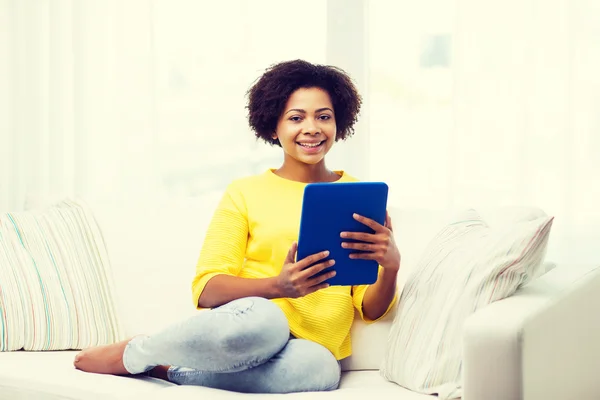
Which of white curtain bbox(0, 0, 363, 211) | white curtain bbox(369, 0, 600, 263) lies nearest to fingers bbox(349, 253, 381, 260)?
white curtain bbox(369, 0, 600, 263)

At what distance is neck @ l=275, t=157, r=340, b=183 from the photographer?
6.83 ft

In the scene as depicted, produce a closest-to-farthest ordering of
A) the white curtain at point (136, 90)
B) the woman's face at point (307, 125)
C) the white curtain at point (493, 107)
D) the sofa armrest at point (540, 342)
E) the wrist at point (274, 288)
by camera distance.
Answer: the sofa armrest at point (540, 342), the wrist at point (274, 288), the woman's face at point (307, 125), the white curtain at point (493, 107), the white curtain at point (136, 90)

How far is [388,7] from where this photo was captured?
9.75 feet

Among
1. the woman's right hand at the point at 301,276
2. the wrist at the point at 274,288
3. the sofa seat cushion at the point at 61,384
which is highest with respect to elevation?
the woman's right hand at the point at 301,276

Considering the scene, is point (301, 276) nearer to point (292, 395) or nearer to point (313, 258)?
point (313, 258)

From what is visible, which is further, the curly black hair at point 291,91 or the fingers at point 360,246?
the curly black hair at point 291,91

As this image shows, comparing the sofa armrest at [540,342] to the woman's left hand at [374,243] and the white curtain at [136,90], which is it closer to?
the woman's left hand at [374,243]

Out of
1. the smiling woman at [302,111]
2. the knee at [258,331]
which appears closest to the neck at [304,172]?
the smiling woman at [302,111]

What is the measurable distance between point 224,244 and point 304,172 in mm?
281

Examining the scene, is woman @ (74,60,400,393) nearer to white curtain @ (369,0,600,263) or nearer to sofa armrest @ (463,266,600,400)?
sofa armrest @ (463,266,600,400)

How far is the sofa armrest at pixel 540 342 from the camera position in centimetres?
138

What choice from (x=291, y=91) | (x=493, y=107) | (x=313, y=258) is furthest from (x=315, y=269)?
(x=493, y=107)

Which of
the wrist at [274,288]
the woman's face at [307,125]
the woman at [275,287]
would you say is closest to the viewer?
the woman at [275,287]

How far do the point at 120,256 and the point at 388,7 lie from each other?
1.34m
